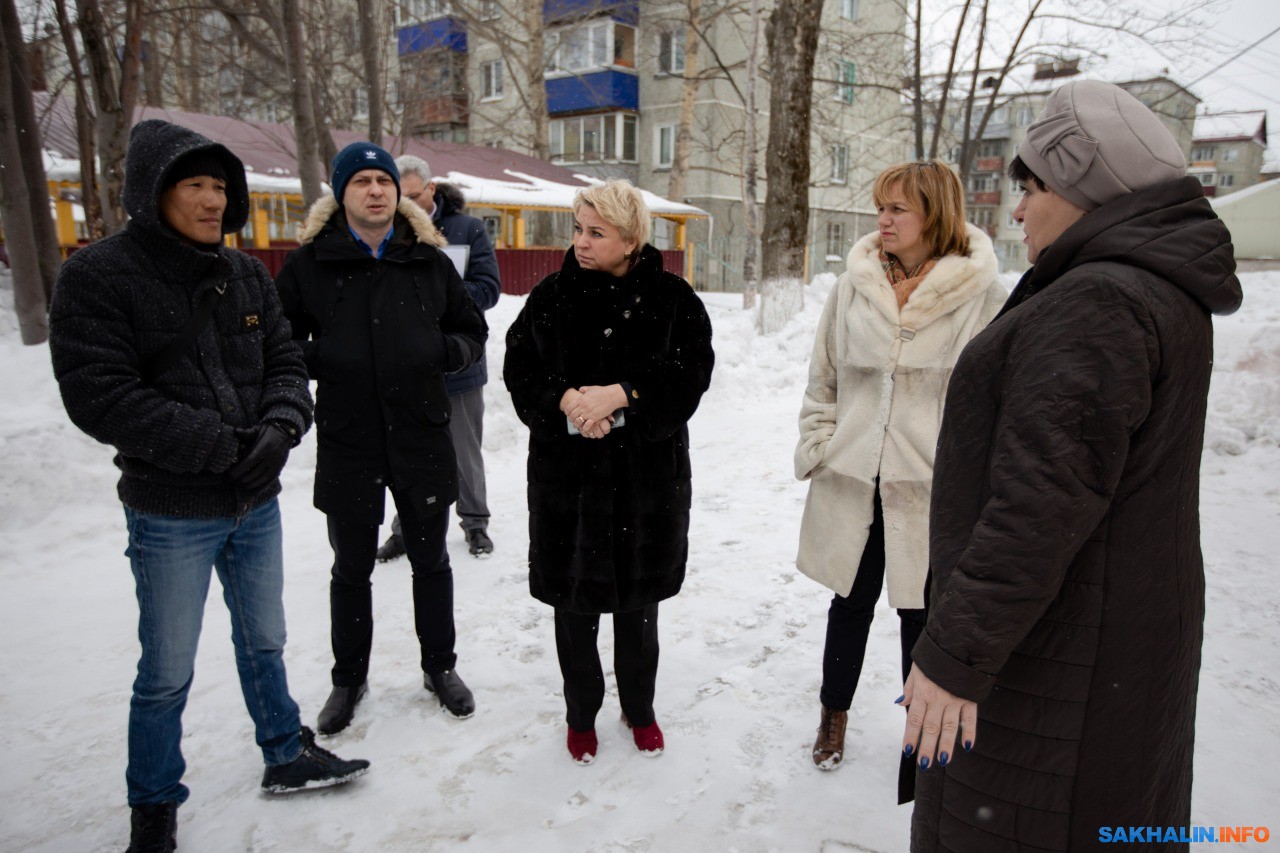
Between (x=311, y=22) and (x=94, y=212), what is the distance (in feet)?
14.0

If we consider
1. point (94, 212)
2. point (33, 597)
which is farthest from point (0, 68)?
point (33, 597)

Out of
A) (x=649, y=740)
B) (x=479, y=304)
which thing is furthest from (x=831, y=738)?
(x=479, y=304)

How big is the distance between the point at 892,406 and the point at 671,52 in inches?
1075

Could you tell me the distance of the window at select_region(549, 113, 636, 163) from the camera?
2767 cm

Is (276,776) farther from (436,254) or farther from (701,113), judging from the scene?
(701,113)

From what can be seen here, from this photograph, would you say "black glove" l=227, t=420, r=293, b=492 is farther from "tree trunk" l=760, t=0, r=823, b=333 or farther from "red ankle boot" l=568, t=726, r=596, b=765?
"tree trunk" l=760, t=0, r=823, b=333

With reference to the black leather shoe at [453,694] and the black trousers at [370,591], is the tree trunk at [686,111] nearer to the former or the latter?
the black trousers at [370,591]

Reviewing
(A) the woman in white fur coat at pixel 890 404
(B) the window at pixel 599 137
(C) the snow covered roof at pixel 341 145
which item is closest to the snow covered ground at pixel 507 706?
(A) the woman in white fur coat at pixel 890 404

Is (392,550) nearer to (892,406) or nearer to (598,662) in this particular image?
(598,662)

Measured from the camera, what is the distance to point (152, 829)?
7.61 feet

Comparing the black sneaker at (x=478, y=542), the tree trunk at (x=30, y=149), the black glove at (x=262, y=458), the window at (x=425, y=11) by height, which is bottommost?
the black sneaker at (x=478, y=542)

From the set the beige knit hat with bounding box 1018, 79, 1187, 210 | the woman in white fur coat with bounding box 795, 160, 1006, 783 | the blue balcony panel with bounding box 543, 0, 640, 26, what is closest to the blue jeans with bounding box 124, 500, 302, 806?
the woman in white fur coat with bounding box 795, 160, 1006, 783

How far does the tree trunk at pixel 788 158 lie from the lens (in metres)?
10.2

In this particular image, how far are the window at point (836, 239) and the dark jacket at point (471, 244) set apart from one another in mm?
27963
